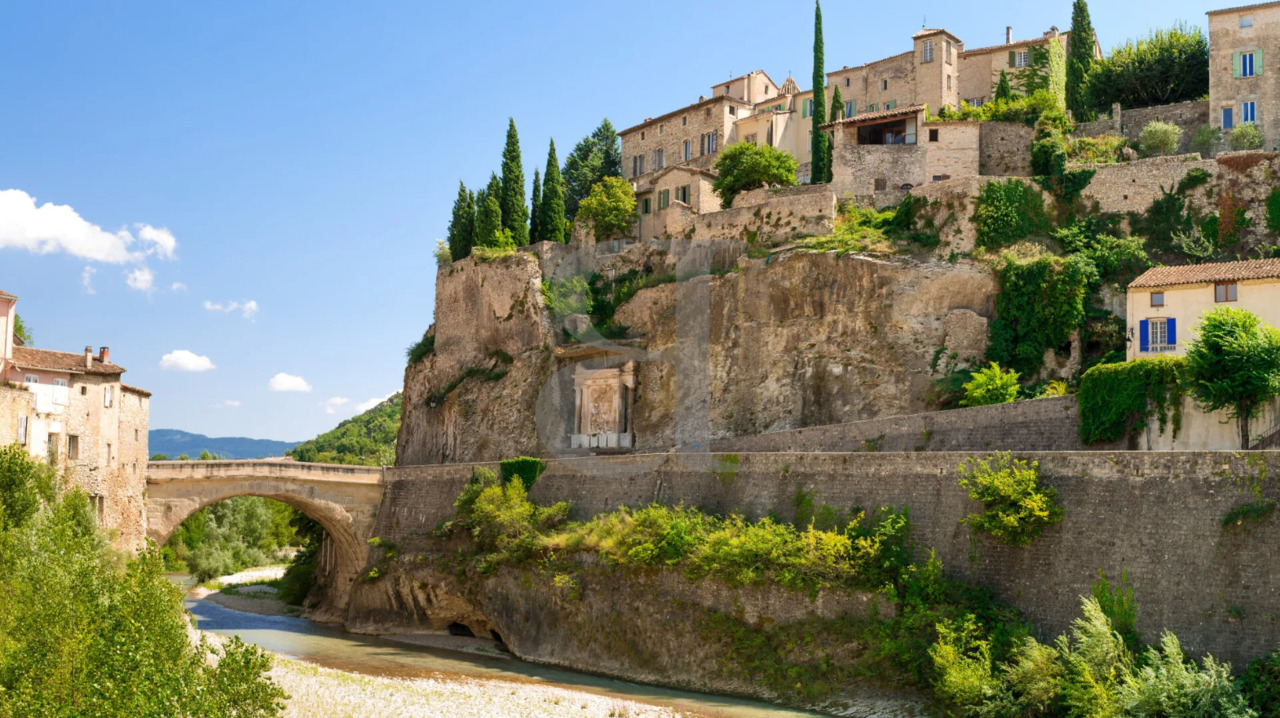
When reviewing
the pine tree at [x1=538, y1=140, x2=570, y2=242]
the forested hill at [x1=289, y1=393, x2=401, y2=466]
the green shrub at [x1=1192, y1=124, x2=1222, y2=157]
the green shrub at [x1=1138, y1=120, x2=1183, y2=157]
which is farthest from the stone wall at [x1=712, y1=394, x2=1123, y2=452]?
the forested hill at [x1=289, y1=393, x2=401, y2=466]

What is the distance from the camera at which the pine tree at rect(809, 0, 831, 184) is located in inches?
2016

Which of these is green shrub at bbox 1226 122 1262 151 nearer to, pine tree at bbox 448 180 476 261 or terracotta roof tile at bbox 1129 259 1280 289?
terracotta roof tile at bbox 1129 259 1280 289

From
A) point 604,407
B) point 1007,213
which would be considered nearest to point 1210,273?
point 1007,213

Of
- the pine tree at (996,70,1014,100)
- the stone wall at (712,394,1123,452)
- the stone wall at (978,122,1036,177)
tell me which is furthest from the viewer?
the pine tree at (996,70,1014,100)

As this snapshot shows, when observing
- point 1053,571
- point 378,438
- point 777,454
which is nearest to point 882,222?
point 777,454

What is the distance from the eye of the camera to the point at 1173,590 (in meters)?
23.6

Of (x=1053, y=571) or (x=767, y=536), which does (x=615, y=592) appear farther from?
(x=1053, y=571)

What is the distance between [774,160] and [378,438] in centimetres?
7447

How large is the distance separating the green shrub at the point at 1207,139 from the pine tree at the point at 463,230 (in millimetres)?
29877

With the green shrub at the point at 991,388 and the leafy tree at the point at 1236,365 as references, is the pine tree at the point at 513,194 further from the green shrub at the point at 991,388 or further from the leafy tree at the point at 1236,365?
the leafy tree at the point at 1236,365

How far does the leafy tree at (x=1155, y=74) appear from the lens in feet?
166

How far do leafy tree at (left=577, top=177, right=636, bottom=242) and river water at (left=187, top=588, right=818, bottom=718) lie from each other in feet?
68.3

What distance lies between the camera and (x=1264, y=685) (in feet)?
69.7

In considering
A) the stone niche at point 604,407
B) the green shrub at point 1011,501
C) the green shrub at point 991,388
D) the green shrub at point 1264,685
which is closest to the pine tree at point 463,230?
the stone niche at point 604,407
